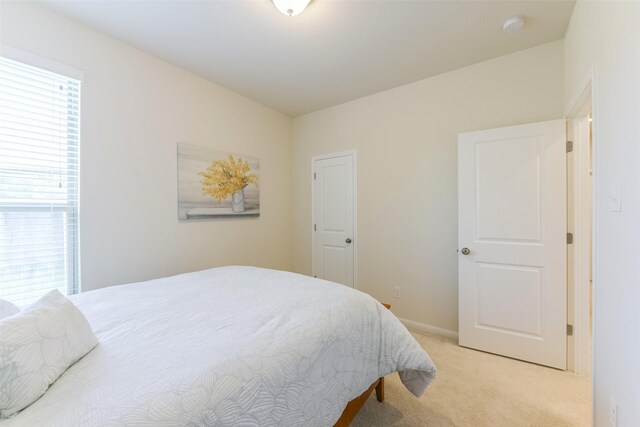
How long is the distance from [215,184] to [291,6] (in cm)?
178

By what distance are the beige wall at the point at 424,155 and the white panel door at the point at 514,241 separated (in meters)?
0.19

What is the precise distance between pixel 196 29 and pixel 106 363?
220cm

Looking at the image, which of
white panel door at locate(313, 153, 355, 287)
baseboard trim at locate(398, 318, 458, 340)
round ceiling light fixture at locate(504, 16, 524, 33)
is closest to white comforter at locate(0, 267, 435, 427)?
baseboard trim at locate(398, 318, 458, 340)

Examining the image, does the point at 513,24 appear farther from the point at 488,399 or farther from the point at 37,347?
the point at 37,347

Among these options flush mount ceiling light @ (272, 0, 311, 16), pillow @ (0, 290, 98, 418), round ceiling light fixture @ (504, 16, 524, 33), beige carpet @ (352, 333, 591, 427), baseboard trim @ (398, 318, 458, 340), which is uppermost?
round ceiling light fixture @ (504, 16, 524, 33)

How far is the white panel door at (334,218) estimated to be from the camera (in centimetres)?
334

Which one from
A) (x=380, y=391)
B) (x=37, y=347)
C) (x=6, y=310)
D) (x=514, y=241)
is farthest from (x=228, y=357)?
(x=514, y=241)

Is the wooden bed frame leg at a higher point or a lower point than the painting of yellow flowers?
lower

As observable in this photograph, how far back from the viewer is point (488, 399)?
176 centimetres

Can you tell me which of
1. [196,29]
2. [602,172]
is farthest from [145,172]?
[602,172]

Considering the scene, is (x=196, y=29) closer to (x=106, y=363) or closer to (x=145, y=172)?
(x=145, y=172)

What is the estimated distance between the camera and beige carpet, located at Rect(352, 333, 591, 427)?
1584mm

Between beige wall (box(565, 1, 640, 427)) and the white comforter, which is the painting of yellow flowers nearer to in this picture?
the white comforter

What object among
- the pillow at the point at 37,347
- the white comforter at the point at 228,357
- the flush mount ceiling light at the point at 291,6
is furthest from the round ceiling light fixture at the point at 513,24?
the pillow at the point at 37,347
